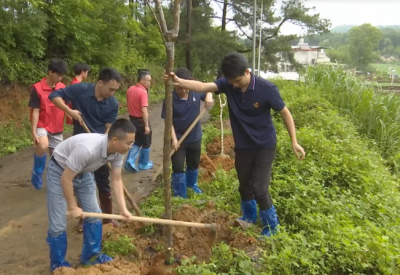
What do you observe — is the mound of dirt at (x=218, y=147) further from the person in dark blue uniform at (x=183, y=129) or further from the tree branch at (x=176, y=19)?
the tree branch at (x=176, y=19)

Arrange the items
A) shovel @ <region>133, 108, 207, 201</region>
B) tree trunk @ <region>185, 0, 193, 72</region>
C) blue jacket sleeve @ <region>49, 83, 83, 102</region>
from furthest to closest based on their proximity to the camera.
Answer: tree trunk @ <region>185, 0, 193, 72</region> < shovel @ <region>133, 108, 207, 201</region> < blue jacket sleeve @ <region>49, 83, 83, 102</region>

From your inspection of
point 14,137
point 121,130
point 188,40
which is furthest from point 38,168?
point 188,40

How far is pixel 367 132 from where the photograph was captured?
9.29 metres

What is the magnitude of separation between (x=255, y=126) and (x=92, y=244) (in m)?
1.88

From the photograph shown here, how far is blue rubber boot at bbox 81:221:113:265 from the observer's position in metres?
3.35

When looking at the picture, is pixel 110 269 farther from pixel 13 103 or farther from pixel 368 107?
pixel 368 107

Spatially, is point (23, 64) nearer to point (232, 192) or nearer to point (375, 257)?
point (232, 192)

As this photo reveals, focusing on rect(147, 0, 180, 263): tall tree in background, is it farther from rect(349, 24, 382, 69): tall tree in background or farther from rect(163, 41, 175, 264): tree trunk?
rect(349, 24, 382, 69): tall tree in background

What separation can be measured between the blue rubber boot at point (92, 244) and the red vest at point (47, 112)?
6.99ft

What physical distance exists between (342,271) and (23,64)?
8.95 m

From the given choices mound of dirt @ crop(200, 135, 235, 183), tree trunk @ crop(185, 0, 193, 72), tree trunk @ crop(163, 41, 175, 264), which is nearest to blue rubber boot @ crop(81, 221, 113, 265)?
tree trunk @ crop(163, 41, 175, 264)

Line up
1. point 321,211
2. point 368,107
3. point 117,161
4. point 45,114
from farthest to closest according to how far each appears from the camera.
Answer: point 368,107
point 45,114
point 321,211
point 117,161

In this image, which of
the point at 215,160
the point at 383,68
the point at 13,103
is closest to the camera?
the point at 215,160

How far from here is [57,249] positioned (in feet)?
10.4
